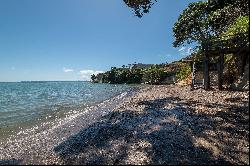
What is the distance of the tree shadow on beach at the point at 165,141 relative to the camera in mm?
9508

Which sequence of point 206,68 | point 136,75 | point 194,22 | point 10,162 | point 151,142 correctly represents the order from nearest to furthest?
point 10,162
point 151,142
point 206,68
point 194,22
point 136,75

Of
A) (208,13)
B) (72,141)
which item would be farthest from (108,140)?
(208,13)

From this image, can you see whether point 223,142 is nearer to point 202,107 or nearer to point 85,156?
point 85,156

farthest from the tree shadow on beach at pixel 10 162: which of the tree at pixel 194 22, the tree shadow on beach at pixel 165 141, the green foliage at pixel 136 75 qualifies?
the green foliage at pixel 136 75

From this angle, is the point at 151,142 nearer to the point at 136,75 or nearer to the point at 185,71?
the point at 185,71

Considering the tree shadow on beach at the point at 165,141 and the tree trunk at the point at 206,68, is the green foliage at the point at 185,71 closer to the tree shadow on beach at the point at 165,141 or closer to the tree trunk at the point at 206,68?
the tree trunk at the point at 206,68

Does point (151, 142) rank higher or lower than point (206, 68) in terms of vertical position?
lower

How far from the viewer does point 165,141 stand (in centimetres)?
1105

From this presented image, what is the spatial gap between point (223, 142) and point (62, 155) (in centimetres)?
565


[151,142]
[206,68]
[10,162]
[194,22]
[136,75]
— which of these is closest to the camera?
[10,162]

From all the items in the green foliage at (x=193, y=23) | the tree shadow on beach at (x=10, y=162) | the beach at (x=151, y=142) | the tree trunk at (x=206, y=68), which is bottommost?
the tree shadow on beach at (x=10, y=162)

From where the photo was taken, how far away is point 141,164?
9.05 m

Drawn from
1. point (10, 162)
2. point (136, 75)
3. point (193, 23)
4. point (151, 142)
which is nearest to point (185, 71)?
point (193, 23)

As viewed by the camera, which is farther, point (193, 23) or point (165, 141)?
point (193, 23)
